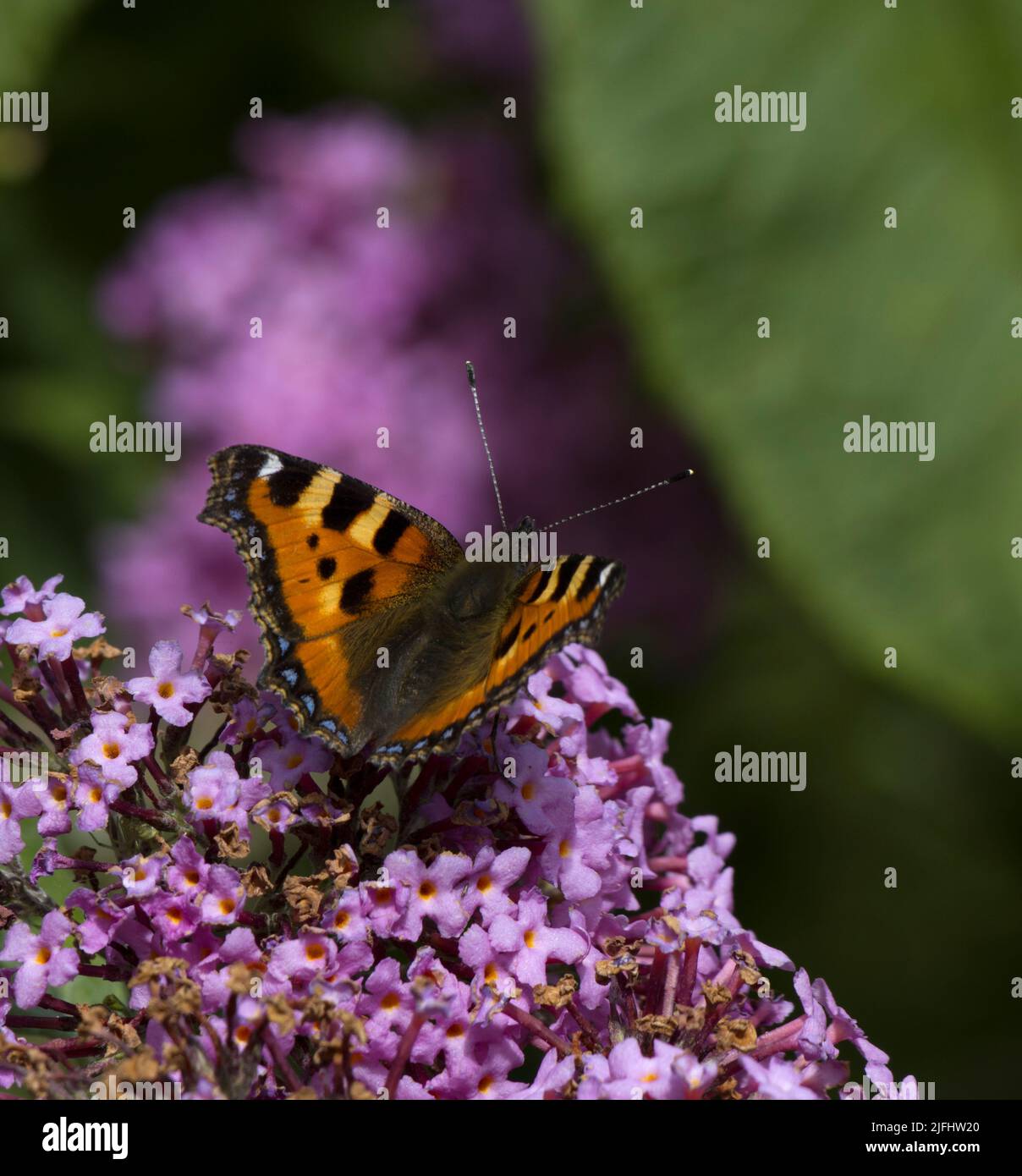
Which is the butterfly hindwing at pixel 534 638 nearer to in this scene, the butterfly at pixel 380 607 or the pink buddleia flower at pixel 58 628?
the butterfly at pixel 380 607

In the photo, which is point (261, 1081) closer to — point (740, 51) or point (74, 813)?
point (74, 813)

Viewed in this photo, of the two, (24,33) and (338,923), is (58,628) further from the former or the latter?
(24,33)

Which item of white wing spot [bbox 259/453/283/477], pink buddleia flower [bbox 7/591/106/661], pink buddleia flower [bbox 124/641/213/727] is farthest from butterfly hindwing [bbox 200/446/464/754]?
pink buddleia flower [bbox 7/591/106/661]

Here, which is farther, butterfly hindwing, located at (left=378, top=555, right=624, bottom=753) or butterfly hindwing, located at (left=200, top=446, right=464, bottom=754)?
butterfly hindwing, located at (left=200, top=446, right=464, bottom=754)

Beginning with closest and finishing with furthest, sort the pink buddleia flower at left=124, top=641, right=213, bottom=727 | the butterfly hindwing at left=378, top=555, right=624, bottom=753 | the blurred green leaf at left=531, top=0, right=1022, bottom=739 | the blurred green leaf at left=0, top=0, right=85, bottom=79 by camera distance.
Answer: the butterfly hindwing at left=378, top=555, right=624, bottom=753, the pink buddleia flower at left=124, top=641, right=213, bottom=727, the blurred green leaf at left=531, top=0, right=1022, bottom=739, the blurred green leaf at left=0, top=0, right=85, bottom=79

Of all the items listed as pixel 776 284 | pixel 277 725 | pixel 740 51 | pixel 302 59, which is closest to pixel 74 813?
pixel 277 725

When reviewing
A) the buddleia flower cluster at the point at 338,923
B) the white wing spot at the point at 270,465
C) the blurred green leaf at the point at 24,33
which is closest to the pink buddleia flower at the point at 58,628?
the buddleia flower cluster at the point at 338,923

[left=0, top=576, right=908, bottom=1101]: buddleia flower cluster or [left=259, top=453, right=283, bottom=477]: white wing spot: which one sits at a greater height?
[left=259, top=453, right=283, bottom=477]: white wing spot

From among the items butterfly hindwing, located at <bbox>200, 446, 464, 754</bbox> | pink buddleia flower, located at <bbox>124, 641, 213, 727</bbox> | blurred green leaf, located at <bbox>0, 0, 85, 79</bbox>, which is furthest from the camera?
blurred green leaf, located at <bbox>0, 0, 85, 79</bbox>

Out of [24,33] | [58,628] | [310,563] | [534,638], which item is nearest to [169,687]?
[58,628]

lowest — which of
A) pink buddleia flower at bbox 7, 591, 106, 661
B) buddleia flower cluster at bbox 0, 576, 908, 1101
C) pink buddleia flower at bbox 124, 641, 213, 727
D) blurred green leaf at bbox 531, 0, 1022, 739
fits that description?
buddleia flower cluster at bbox 0, 576, 908, 1101

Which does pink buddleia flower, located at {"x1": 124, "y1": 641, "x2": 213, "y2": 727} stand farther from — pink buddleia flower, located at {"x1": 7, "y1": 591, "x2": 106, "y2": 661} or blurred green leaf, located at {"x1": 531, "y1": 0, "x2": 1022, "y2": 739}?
blurred green leaf, located at {"x1": 531, "y1": 0, "x2": 1022, "y2": 739}
